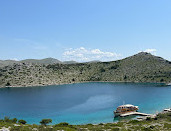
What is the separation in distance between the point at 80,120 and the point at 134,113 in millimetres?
21079

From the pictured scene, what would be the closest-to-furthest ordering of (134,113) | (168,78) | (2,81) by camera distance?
(134,113), (168,78), (2,81)

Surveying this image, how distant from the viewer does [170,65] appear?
651ft

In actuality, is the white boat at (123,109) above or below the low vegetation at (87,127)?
below

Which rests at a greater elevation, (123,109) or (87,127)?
(87,127)

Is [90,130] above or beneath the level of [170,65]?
beneath

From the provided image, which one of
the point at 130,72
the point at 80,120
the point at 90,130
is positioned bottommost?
the point at 80,120

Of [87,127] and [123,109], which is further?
[123,109]

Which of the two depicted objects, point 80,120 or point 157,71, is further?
point 157,71

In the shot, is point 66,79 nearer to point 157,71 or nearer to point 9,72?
point 9,72

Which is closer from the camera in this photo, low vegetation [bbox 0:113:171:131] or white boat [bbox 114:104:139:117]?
low vegetation [bbox 0:113:171:131]

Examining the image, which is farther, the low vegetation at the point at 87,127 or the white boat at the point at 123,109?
the white boat at the point at 123,109

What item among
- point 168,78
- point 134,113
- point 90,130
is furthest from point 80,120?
point 168,78

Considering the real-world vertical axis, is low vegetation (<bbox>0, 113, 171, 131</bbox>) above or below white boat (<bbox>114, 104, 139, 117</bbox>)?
above

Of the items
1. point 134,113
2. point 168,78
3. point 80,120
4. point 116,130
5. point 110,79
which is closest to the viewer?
point 116,130
